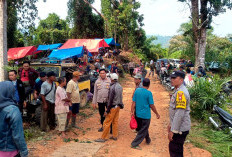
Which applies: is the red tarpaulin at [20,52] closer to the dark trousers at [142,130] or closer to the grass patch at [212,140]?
the dark trousers at [142,130]

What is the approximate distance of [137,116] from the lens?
15.4 feet

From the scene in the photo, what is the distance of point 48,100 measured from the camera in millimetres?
5355

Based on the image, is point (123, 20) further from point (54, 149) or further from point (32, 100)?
point (54, 149)

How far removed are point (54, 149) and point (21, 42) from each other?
2324cm

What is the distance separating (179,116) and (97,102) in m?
2.70

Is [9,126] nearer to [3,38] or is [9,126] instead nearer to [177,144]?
[177,144]

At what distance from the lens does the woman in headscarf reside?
2316mm

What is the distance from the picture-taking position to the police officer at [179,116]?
3.19 metres

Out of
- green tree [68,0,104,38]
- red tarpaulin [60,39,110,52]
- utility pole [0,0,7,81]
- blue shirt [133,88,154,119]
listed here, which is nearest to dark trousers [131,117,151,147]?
blue shirt [133,88,154,119]

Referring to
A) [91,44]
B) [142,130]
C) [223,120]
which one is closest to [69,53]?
[91,44]

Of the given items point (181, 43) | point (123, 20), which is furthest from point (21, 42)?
point (181, 43)

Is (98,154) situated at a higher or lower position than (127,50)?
lower

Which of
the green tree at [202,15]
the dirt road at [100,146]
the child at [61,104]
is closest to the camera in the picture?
the dirt road at [100,146]

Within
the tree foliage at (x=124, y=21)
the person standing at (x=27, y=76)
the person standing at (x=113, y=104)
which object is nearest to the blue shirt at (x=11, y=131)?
the person standing at (x=113, y=104)
